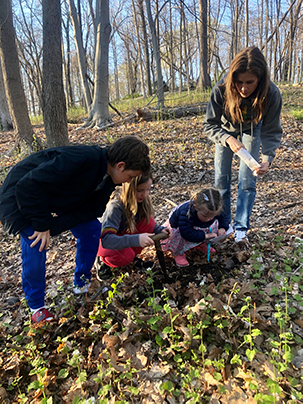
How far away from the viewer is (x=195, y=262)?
2863 millimetres

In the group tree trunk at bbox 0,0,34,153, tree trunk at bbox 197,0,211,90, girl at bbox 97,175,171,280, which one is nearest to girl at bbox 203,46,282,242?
girl at bbox 97,175,171,280

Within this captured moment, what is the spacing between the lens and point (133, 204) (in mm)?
2498

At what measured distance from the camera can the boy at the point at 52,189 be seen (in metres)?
→ 1.94

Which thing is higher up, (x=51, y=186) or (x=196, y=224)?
(x=51, y=186)

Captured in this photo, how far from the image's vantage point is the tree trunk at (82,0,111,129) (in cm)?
798

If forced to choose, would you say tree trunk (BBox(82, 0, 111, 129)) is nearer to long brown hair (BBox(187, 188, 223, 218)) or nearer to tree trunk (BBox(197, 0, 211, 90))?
tree trunk (BBox(197, 0, 211, 90))

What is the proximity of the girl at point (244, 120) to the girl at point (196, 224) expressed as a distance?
0.36m

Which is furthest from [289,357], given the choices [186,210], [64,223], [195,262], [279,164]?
[279,164]

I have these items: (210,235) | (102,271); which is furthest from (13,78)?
(210,235)

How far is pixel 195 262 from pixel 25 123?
5795 millimetres

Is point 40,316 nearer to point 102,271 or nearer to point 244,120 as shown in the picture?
point 102,271

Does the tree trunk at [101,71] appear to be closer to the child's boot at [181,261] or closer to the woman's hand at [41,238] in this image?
the child's boot at [181,261]

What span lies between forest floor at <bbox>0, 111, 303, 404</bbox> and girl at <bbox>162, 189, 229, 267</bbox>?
0.62 ft

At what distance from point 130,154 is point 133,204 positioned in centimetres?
57
